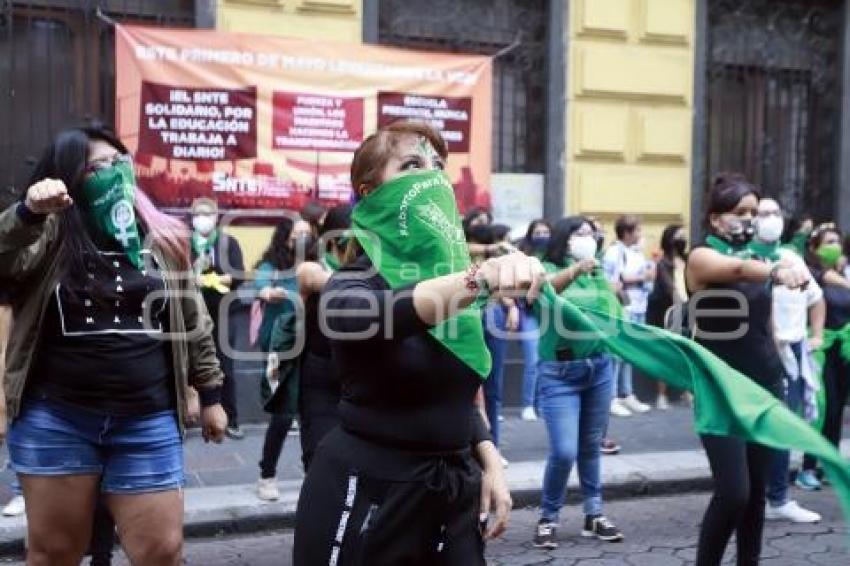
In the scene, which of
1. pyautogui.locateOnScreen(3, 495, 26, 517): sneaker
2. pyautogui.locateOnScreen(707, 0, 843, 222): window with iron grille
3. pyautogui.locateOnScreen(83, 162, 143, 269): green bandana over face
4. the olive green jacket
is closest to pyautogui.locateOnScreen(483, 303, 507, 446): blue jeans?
pyautogui.locateOnScreen(3, 495, 26, 517): sneaker

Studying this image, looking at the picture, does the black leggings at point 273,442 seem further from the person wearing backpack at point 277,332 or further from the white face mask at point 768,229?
the white face mask at point 768,229

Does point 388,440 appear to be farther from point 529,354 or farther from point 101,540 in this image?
point 529,354

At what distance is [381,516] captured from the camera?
8.34 feet

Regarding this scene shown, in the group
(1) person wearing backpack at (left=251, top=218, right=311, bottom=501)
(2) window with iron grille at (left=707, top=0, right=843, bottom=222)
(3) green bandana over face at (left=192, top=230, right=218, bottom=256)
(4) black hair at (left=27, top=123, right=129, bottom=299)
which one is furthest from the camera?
(2) window with iron grille at (left=707, top=0, right=843, bottom=222)

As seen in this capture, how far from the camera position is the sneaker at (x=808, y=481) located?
23.4ft

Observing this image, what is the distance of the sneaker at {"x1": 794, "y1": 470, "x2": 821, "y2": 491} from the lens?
23.4 feet

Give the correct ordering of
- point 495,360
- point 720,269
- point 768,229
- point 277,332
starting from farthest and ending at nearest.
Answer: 1. point 495,360
2. point 277,332
3. point 768,229
4. point 720,269

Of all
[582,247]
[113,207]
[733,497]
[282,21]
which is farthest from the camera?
[282,21]

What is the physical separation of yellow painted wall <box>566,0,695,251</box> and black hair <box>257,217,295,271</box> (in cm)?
365

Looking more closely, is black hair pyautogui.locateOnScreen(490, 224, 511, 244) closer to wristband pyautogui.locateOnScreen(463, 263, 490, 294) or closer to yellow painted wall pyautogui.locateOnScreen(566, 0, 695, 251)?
yellow painted wall pyautogui.locateOnScreen(566, 0, 695, 251)

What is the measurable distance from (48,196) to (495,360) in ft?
18.1

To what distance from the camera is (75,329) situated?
3307 mm

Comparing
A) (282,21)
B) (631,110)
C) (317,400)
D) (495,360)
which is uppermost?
(282,21)

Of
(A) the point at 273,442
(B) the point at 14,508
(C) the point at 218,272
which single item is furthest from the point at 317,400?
(C) the point at 218,272
